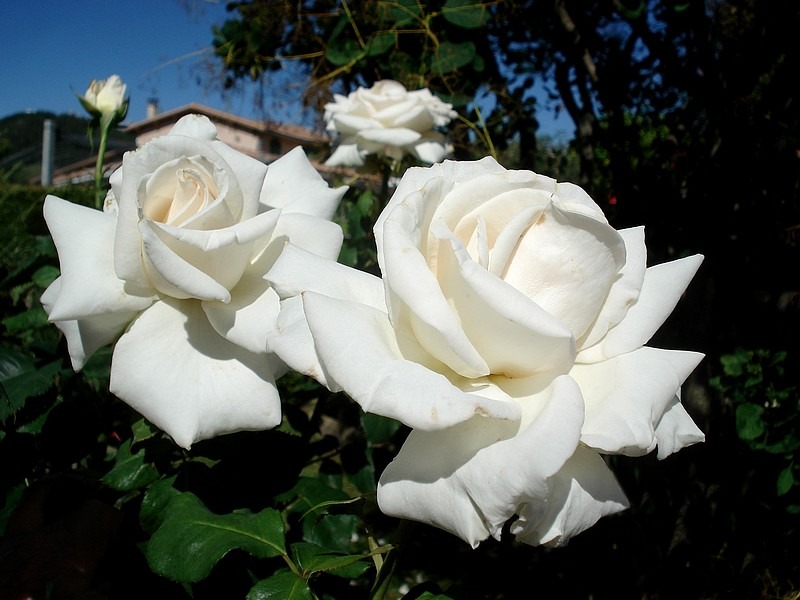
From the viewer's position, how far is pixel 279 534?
72 centimetres

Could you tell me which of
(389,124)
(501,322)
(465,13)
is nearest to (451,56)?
(465,13)

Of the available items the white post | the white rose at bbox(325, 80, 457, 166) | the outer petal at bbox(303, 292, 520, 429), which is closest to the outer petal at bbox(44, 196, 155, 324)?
the outer petal at bbox(303, 292, 520, 429)

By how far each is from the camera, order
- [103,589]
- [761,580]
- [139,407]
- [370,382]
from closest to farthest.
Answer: [370,382], [139,407], [103,589], [761,580]

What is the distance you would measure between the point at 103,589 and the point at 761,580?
77.5 inches

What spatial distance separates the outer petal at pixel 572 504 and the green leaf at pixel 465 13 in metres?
1.77

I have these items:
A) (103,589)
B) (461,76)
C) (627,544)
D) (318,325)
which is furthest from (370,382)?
(461,76)

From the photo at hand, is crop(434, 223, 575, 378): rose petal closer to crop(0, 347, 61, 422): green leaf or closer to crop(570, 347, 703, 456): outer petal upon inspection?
crop(570, 347, 703, 456): outer petal

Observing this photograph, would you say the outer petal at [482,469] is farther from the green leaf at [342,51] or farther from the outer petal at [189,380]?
the green leaf at [342,51]

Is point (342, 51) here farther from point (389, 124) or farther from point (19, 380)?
point (19, 380)

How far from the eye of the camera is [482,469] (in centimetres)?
50

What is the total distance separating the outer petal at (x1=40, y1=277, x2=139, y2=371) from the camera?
748 mm

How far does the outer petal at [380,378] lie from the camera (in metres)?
0.48

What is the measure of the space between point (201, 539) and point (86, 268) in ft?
1.17

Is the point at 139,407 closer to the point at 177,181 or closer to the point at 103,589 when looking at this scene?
the point at 177,181
